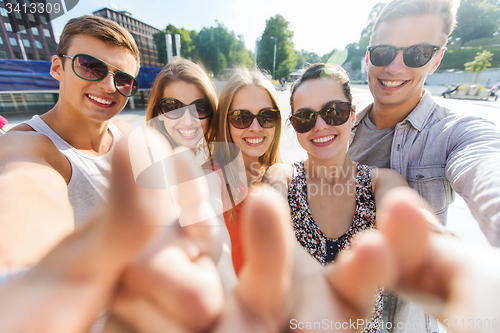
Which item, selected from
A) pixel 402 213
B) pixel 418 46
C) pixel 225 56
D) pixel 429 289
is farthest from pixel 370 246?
pixel 225 56

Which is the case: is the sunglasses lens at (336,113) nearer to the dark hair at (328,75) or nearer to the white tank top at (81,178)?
the dark hair at (328,75)

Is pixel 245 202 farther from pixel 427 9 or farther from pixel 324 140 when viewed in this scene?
pixel 427 9

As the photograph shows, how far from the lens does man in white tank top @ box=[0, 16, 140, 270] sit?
1004 mm

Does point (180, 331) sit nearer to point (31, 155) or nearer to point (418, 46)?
point (31, 155)

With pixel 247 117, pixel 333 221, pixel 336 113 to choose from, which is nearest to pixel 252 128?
pixel 247 117

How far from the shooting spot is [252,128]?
5.80 ft

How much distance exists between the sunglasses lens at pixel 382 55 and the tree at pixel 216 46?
37.1 metres

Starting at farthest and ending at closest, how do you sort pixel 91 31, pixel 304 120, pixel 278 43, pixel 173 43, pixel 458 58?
1. pixel 173 43
2. pixel 278 43
3. pixel 458 58
4. pixel 91 31
5. pixel 304 120

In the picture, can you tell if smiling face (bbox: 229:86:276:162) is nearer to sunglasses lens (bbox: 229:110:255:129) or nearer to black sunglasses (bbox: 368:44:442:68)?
sunglasses lens (bbox: 229:110:255:129)

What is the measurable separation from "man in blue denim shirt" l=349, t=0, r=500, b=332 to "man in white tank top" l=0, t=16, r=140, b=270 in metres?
2.16

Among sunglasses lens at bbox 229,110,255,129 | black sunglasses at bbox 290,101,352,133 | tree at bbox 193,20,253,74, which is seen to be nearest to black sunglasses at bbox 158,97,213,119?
sunglasses lens at bbox 229,110,255,129

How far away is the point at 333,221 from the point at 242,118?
44.2 inches

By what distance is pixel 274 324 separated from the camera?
0.70 metres

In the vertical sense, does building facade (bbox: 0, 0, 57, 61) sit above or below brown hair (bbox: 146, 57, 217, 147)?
above
